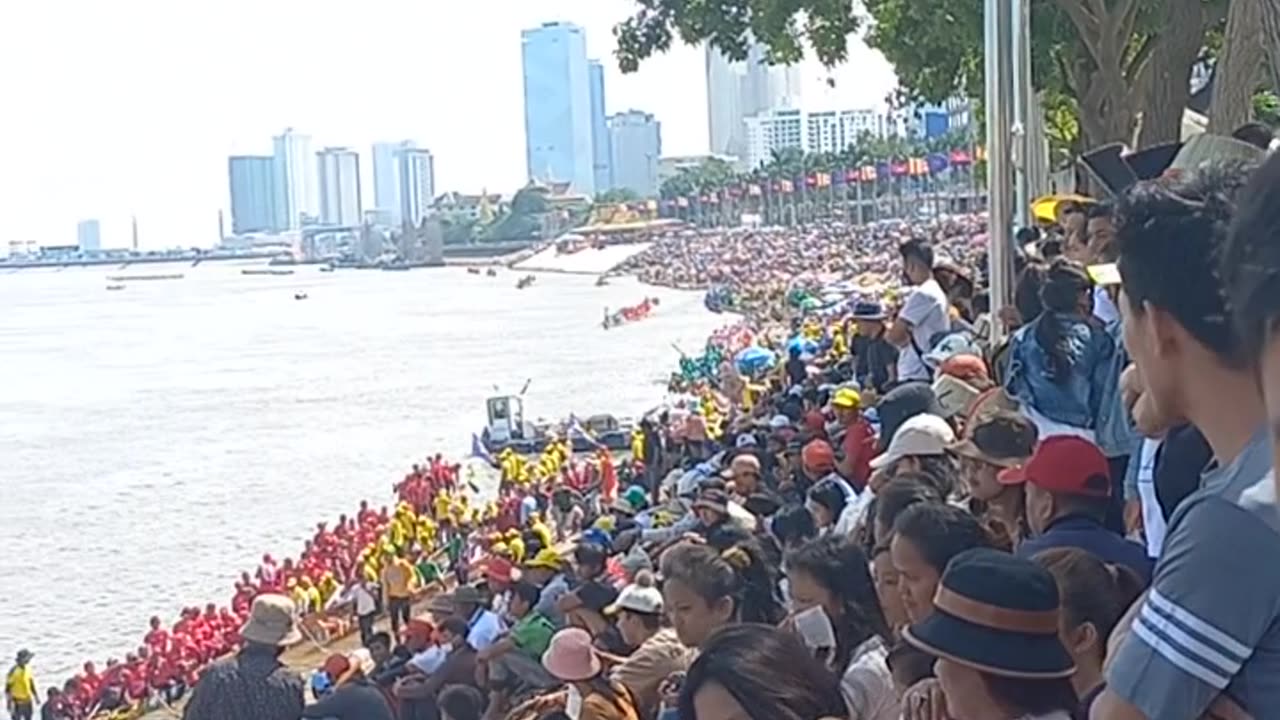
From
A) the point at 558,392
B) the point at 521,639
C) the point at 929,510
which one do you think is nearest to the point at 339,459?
the point at 558,392

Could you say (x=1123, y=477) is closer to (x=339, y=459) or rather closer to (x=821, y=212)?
Answer: (x=339, y=459)

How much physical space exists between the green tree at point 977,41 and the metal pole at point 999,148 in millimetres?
3350

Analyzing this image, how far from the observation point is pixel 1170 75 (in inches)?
540

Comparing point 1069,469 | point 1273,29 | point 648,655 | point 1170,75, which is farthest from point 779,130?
point 1069,469

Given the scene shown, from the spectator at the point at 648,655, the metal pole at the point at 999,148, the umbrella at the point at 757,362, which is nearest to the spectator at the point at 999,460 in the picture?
the spectator at the point at 648,655

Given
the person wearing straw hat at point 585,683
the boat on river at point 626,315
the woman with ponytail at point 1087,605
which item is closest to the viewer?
the woman with ponytail at point 1087,605

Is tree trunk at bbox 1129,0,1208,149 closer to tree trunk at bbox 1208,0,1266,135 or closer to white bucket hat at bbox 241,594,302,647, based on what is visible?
tree trunk at bbox 1208,0,1266,135

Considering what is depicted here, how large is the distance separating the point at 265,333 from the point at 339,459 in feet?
212

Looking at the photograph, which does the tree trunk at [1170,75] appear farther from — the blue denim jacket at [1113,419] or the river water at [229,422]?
the river water at [229,422]

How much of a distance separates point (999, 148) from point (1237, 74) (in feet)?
5.39

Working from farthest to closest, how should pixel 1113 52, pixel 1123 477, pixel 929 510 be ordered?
pixel 1113 52 → pixel 1123 477 → pixel 929 510

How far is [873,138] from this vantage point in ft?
377

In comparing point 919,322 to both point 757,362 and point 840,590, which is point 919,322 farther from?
point 757,362

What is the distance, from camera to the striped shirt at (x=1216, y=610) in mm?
1972
